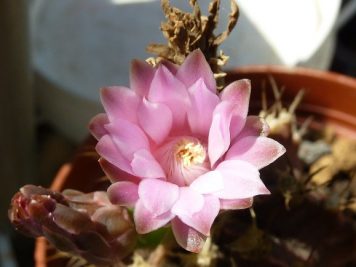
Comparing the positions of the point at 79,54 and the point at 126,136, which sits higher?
the point at 126,136

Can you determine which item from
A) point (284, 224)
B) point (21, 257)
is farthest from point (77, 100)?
point (284, 224)

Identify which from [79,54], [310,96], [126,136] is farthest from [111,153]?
[79,54]

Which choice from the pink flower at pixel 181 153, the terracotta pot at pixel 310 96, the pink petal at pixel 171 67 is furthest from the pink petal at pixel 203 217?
the terracotta pot at pixel 310 96

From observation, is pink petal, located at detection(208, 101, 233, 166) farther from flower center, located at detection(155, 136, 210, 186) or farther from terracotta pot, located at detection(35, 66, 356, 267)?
terracotta pot, located at detection(35, 66, 356, 267)

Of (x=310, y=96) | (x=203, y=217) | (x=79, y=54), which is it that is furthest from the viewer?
(x=79, y=54)

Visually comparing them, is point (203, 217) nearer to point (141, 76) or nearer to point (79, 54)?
point (141, 76)

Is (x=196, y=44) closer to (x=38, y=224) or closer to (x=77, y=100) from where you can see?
(x=38, y=224)

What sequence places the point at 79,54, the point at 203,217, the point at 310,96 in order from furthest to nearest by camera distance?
the point at 79,54 < the point at 310,96 < the point at 203,217
